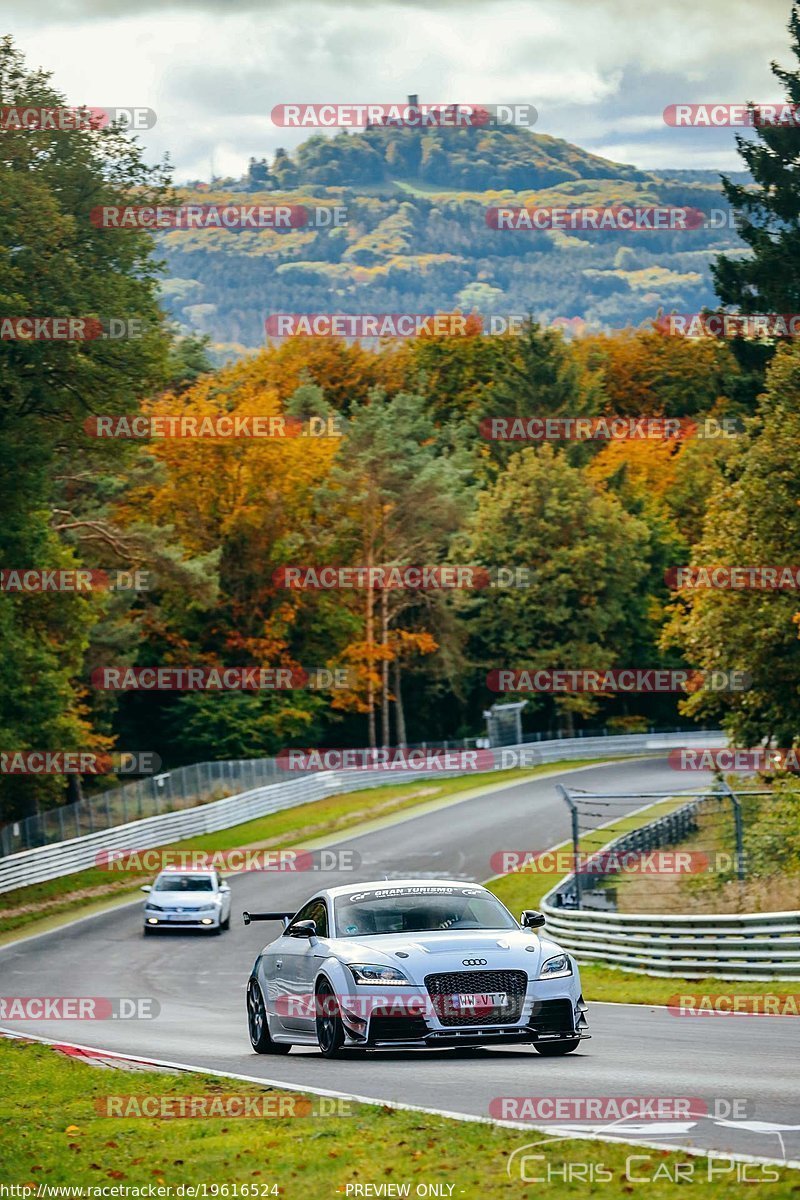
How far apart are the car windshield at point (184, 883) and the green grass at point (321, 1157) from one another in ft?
87.5

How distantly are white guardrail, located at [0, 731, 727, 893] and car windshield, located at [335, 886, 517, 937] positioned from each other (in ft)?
102

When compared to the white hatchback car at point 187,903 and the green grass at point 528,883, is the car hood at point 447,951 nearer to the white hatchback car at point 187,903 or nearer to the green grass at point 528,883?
the white hatchback car at point 187,903

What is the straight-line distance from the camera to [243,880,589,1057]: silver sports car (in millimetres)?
13031

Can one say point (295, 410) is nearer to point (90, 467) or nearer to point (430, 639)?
point (430, 639)

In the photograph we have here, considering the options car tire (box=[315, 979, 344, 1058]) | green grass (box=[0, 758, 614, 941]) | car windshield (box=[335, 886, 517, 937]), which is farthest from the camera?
green grass (box=[0, 758, 614, 941])

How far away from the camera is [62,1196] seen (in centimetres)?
870

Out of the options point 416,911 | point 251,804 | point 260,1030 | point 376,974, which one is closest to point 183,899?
point 251,804

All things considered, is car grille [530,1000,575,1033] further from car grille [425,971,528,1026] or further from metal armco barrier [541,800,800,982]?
metal armco barrier [541,800,800,982]

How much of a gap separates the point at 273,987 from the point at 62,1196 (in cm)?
624

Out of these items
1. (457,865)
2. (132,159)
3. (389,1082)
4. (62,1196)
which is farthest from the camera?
(457,865)

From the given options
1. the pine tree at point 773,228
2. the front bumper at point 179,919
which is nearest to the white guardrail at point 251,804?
the front bumper at point 179,919

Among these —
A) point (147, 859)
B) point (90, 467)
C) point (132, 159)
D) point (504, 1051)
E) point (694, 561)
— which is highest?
point (132, 159)

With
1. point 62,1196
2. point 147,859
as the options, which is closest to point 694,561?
point 147,859

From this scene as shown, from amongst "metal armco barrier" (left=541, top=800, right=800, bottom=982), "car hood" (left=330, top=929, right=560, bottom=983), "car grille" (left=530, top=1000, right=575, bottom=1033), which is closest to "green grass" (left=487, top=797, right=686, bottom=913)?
"metal armco barrier" (left=541, top=800, right=800, bottom=982)
